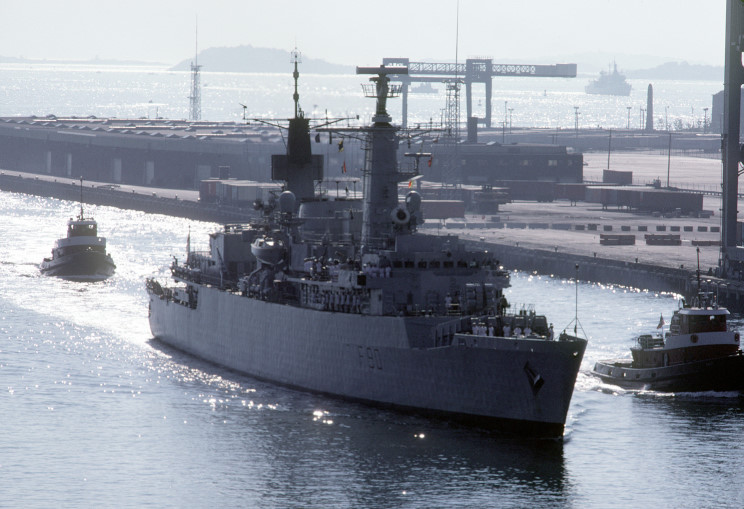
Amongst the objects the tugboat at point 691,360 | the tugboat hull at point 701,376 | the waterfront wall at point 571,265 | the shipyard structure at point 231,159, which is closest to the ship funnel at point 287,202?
the waterfront wall at point 571,265

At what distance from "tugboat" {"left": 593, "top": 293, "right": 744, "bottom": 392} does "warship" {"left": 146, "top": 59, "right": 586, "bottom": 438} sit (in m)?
6.85

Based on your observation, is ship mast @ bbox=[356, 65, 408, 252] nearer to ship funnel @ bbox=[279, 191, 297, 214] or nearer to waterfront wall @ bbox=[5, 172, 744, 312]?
ship funnel @ bbox=[279, 191, 297, 214]

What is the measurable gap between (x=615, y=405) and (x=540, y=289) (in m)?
34.8

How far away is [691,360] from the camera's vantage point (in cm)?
5659

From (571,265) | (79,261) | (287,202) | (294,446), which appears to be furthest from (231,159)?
(294,446)

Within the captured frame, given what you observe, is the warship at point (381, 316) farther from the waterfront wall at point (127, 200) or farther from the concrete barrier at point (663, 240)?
the waterfront wall at point (127, 200)

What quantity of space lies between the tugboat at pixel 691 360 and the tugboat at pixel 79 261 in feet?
148

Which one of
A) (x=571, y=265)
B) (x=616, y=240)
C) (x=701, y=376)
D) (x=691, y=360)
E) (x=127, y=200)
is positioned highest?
(x=127, y=200)

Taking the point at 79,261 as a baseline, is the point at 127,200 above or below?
above

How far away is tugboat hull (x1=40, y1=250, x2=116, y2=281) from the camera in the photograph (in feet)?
298

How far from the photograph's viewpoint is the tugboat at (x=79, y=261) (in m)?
90.8

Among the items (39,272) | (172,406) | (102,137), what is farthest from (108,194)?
(172,406)

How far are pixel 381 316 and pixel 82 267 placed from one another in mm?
46076

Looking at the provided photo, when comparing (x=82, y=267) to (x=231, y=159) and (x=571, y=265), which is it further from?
(x=231, y=159)
